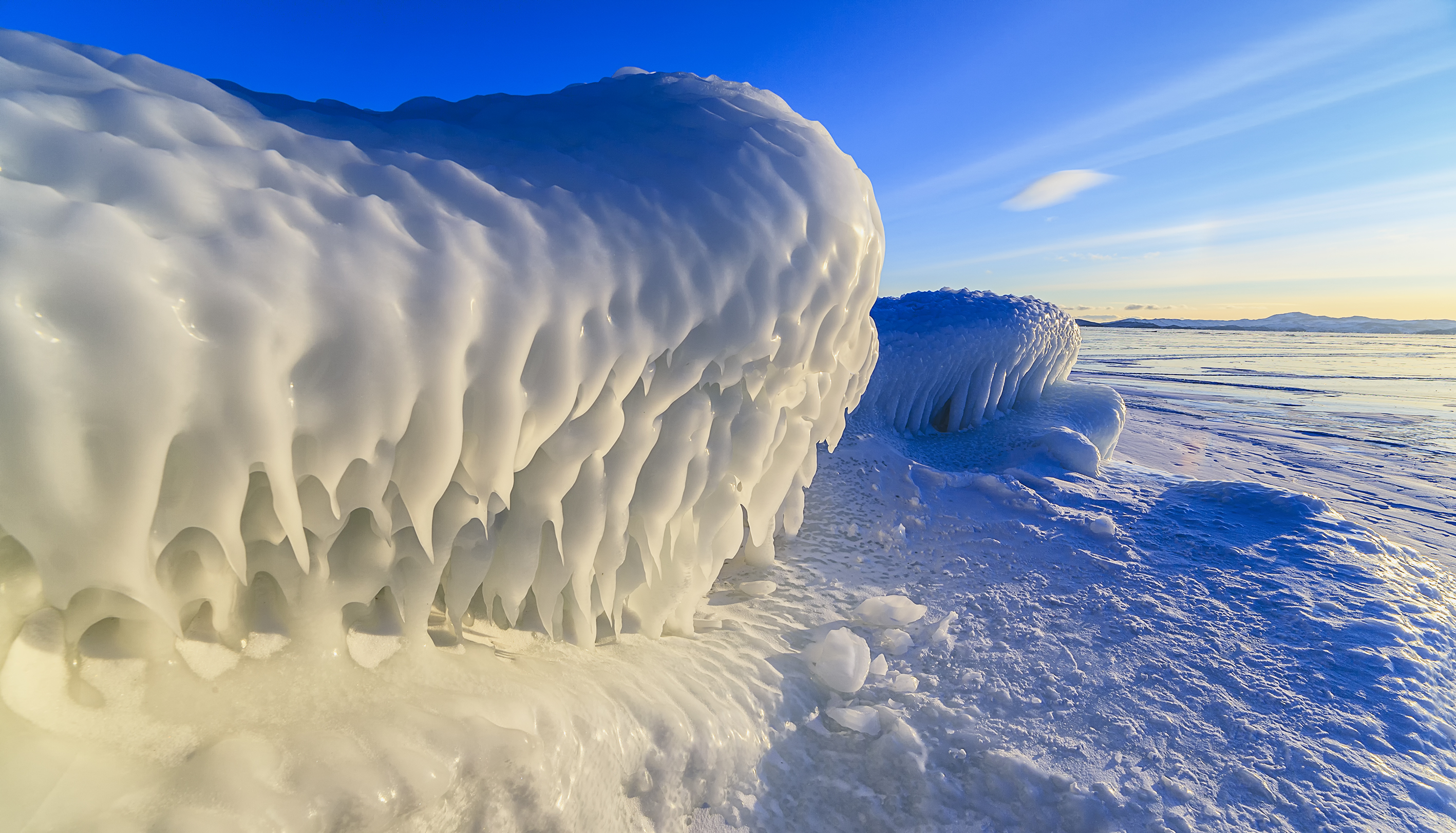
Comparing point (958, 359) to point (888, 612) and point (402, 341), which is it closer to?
point (888, 612)

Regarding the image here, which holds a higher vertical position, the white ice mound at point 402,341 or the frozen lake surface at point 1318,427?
the white ice mound at point 402,341

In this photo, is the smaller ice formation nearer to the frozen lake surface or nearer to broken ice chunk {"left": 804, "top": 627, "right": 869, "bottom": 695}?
the frozen lake surface

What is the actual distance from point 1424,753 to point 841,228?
2.30 meters

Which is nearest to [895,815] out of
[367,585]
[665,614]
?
[665,614]

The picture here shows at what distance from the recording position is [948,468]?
168 inches

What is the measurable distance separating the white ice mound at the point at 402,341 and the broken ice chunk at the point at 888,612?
52 cm

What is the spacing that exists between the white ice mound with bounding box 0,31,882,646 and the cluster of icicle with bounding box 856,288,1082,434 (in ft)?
8.68

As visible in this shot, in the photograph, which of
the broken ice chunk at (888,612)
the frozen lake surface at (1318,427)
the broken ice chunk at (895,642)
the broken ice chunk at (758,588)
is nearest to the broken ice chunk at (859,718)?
the broken ice chunk at (895,642)

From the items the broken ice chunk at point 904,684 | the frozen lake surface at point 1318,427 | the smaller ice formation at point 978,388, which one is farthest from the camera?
the frozen lake surface at point 1318,427

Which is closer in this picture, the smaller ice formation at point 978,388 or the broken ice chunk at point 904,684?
the broken ice chunk at point 904,684

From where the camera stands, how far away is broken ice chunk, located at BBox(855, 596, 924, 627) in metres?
2.26

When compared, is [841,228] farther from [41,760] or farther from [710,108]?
[41,760]

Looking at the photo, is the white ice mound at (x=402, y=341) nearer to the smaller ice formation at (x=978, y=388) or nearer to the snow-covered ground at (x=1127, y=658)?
the snow-covered ground at (x=1127, y=658)

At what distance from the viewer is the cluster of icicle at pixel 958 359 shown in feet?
15.7
